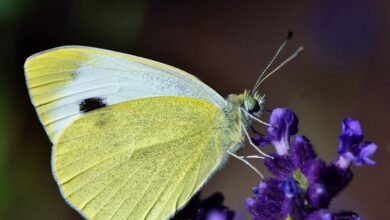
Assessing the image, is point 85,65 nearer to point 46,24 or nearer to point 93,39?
point 93,39

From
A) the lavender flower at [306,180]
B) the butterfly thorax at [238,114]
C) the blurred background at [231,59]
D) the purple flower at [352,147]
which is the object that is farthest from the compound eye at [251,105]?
the blurred background at [231,59]

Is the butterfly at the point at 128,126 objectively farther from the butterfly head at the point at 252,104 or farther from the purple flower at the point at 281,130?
the purple flower at the point at 281,130

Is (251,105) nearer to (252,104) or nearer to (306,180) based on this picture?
(252,104)

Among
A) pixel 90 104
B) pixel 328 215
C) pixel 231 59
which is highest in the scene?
pixel 231 59

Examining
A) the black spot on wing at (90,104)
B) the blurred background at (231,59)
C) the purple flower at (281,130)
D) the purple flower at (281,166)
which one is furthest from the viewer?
the blurred background at (231,59)

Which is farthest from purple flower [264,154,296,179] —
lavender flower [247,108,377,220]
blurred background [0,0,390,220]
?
blurred background [0,0,390,220]

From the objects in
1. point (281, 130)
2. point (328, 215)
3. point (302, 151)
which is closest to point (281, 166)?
point (302, 151)

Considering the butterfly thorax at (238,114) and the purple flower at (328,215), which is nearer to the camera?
the purple flower at (328,215)
